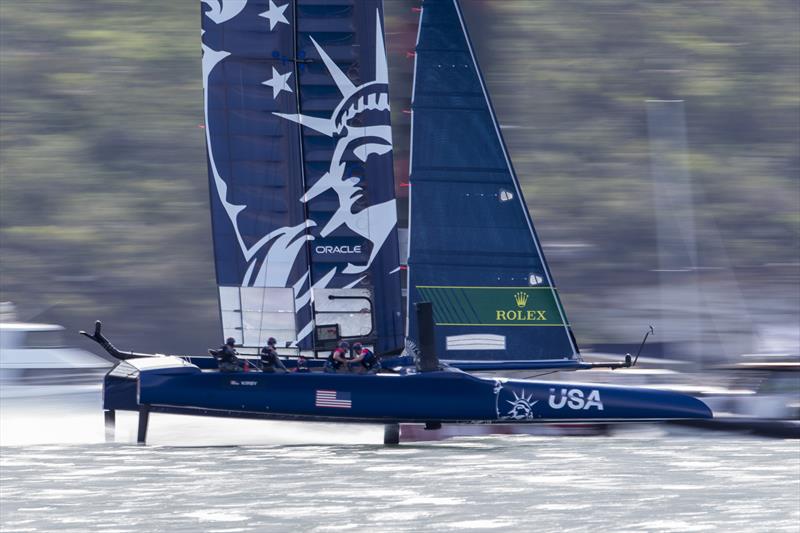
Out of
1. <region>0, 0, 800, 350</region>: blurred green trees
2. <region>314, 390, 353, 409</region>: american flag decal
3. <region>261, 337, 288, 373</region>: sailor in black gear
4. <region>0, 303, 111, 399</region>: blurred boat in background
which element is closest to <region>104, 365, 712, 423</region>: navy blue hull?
<region>314, 390, 353, 409</region>: american flag decal

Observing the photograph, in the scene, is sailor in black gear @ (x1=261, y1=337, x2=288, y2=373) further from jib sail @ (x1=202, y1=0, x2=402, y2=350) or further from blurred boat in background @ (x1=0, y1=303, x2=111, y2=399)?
blurred boat in background @ (x1=0, y1=303, x2=111, y2=399)

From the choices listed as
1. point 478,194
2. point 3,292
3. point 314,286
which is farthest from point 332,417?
point 3,292

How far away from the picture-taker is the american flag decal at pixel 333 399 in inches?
570

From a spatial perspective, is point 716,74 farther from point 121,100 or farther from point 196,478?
point 196,478

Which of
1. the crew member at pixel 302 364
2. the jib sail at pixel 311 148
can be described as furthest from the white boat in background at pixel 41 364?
the jib sail at pixel 311 148

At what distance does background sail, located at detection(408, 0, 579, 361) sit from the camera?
15203 mm

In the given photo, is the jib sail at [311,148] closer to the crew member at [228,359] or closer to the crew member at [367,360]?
the crew member at [367,360]

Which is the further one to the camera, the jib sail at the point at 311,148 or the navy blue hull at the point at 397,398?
Answer: the jib sail at the point at 311,148

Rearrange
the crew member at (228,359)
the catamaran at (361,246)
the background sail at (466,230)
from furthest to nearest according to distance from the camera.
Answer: the background sail at (466,230)
the crew member at (228,359)
the catamaran at (361,246)

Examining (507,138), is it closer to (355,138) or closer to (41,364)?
(41,364)

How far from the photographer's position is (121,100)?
30.8 metres

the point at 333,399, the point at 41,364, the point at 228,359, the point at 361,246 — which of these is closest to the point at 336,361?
the point at 333,399

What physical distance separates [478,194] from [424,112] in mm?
940

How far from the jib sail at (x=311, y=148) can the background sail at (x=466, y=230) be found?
0.51 meters
